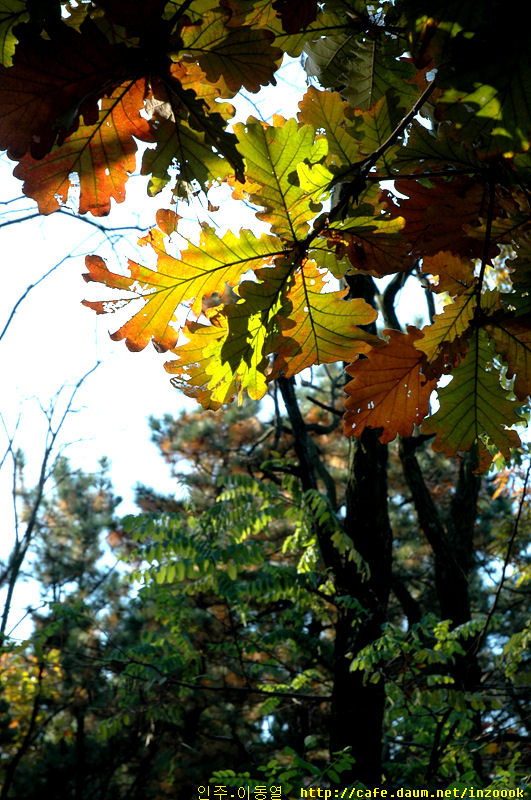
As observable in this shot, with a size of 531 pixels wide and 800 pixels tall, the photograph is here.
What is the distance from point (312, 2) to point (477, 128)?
29 cm

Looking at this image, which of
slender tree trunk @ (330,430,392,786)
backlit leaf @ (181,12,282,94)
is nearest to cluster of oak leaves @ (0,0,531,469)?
backlit leaf @ (181,12,282,94)

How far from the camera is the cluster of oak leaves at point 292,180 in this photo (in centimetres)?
57

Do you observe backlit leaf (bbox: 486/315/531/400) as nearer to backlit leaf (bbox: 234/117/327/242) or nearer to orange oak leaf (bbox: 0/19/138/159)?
backlit leaf (bbox: 234/117/327/242)

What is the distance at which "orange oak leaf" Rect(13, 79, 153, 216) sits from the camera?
2.15ft

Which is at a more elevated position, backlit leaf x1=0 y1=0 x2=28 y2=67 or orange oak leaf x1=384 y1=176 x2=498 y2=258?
backlit leaf x1=0 y1=0 x2=28 y2=67

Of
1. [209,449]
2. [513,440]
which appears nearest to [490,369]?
[513,440]

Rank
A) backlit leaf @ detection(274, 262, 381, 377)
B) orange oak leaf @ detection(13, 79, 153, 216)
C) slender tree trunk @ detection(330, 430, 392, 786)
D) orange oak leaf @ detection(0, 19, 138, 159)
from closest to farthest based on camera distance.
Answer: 1. orange oak leaf @ detection(0, 19, 138, 159)
2. orange oak leaf @ detection(13, 79, 153, 216)
3. backlit leaf @ detection(274, 262, 381, 377)
4. slender tree trunk @ detection(330, 430, 392, 786)

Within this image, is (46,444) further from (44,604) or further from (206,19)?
(206,19)

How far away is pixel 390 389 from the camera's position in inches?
32.4

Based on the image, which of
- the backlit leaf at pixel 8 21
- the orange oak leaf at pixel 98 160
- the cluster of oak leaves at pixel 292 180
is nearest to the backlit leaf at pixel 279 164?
the cluster of oak leaves at pixel 292 180

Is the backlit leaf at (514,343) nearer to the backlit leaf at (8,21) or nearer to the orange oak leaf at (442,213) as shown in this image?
Result: the orange oak leaf at (442,213)

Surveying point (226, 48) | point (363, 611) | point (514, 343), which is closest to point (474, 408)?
point (514, 343)

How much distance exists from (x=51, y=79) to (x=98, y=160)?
0.46 feet

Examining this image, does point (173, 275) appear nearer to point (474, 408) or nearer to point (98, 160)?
point (98, 160)
